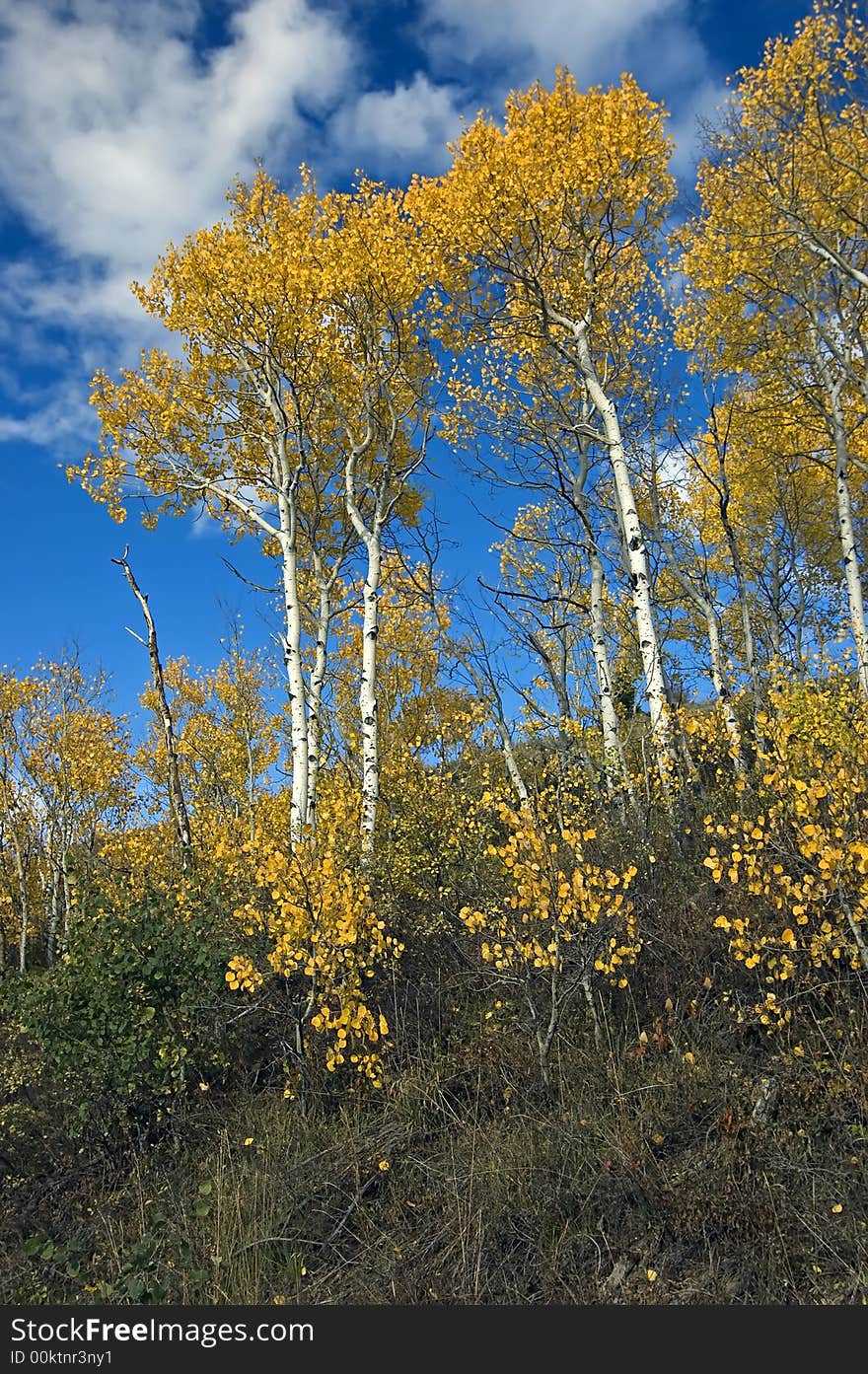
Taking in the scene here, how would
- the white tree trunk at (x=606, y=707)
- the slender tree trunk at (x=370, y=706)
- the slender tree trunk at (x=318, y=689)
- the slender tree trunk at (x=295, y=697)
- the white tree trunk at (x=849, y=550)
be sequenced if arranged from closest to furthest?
the white tree trunk at (x=606, y=707) → the slender tree trunk at (x=370, y=706) → the slender tree trunk at (x=295, y=697) → the white tree trunk at (x=849, y=550) → the slender tree trunk at (x=318, y=689)

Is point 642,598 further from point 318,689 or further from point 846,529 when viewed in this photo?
point 318,689

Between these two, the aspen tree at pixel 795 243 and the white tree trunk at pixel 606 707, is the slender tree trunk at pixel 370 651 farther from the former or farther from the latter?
the aspen tree at pixel 795 243

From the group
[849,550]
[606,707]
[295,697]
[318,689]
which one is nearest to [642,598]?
[606,707]

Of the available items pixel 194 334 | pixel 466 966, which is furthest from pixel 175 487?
pixel 466 966

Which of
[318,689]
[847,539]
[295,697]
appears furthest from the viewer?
[318,689]

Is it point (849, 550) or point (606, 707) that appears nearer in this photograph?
point (606, 707)

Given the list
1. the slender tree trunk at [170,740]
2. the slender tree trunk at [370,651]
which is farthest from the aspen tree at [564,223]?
the slender tree trunk at [170,740]

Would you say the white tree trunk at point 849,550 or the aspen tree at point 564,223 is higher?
the aspen tree at point 564,223

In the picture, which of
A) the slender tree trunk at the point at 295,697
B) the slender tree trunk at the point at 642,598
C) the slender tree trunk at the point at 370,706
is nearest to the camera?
the slender tree trunk at the point at 642,598

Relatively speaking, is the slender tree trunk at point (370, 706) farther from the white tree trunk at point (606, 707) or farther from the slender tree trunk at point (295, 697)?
the white tree trunk at point (606, 707)

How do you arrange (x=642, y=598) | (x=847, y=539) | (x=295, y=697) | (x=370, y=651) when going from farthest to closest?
(x=847, y=539) → (x=370, y=651) → (x=295, y=697) → (x=642, y=598)

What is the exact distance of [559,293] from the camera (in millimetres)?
12836

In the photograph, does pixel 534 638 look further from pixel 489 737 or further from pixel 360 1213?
pixel 360 1213

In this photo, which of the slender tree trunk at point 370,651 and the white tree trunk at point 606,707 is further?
the slender tree trunk at point 370,651
